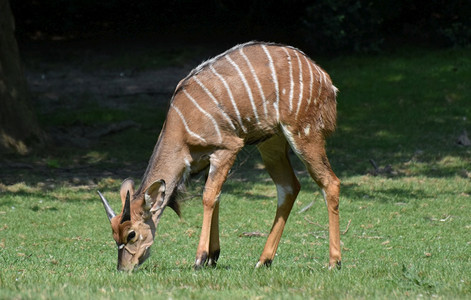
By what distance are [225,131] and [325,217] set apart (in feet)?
12.5

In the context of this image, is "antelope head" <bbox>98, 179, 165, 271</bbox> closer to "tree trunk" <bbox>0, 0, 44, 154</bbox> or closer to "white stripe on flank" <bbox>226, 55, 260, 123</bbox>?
"white stripe on flank" <bbox>226, 55, 260, 123</bbox>

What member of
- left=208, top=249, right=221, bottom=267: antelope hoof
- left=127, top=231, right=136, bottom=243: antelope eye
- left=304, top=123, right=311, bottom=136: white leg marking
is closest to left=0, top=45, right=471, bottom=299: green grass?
left=208, top=249, right=221, bottom=267: antelope hoof

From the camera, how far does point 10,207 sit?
10477mm

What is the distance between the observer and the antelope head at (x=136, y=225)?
252 inches

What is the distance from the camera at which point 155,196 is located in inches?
256

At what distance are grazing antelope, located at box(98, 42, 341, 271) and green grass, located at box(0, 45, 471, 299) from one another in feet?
1.08

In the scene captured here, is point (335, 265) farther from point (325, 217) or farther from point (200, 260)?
point (325, 217)

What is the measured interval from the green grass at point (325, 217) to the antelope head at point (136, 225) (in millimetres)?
150

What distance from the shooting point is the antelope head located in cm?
641

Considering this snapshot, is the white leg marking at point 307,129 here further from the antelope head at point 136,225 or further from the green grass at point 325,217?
the antelope head at point 136,225

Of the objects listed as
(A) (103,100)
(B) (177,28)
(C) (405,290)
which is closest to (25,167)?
(A) (103,100)

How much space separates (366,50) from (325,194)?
1291 centimetres

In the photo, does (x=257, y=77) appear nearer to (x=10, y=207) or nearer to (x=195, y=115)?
(x=195, y=115)

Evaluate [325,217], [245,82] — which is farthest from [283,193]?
[325,217]
